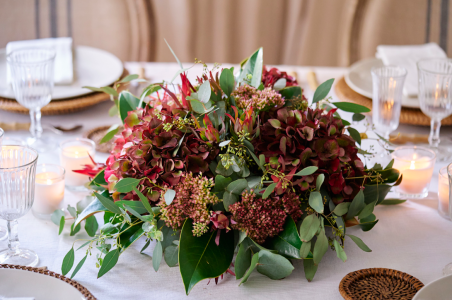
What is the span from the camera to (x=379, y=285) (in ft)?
1.83

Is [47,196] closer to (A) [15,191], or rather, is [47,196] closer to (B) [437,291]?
(A) [15,191]

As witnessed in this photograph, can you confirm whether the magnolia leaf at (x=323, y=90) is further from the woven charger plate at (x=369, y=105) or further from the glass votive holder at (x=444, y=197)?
the woven charger plate at (x=369, y=105)

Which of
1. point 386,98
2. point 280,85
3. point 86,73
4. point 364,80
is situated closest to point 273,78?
point 280,85

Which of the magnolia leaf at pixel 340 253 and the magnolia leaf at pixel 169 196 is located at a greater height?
the magnolia leaf at pixel 169 196

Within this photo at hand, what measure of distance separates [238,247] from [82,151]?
40 cm

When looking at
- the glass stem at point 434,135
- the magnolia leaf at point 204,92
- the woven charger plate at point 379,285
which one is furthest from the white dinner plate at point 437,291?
the glass stem at point 434,135

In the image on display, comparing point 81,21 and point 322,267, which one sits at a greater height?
point 81,21

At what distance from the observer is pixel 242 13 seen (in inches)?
86.4

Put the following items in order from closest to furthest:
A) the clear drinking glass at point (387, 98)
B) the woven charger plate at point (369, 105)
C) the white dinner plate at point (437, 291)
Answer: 1. the white dinner plate at point (437, 291)
2. the clear drinking glass at point (387, 98)
3. the woven charger plate at point (369, 105)

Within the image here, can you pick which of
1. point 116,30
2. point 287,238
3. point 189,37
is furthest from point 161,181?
point 189,37

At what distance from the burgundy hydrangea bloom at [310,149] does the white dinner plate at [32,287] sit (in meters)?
0.30

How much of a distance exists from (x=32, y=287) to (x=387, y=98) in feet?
2.28

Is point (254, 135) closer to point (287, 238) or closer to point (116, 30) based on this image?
point (287, 238)

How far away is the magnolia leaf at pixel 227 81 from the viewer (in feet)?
2.15
